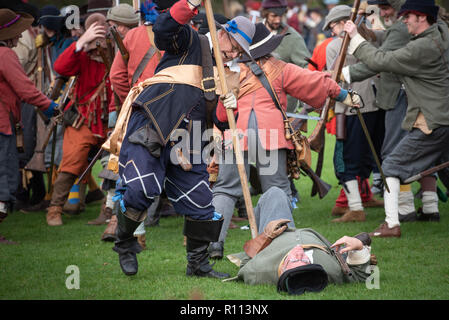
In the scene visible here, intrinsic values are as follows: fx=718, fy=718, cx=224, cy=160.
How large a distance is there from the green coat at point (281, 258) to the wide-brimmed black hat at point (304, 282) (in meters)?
0.10

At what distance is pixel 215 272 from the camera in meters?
5.51

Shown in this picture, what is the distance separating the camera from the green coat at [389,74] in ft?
24.1

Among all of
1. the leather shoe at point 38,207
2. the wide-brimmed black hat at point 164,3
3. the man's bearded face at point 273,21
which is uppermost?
the wide-brimmed black hat at point 164,3

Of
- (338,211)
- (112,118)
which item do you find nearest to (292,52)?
(338,211)

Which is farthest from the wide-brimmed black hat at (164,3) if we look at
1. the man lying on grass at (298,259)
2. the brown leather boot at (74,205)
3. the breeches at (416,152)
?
the brown leather boot at (74,205)

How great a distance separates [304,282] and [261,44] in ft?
7.41

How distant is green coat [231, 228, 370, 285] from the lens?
16.2ft

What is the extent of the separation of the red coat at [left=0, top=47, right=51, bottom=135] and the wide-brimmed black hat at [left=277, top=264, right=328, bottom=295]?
352cm

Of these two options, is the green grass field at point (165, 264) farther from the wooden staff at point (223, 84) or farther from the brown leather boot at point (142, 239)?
the wooden staff at point (223, 84)

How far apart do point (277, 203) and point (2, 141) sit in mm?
3029

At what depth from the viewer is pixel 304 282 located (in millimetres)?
4824

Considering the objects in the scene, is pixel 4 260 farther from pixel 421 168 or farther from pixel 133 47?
pixel 421 168

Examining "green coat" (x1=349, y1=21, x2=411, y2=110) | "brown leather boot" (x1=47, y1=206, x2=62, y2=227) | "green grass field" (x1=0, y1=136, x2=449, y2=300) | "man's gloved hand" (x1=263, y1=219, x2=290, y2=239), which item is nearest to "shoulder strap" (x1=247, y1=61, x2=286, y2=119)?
"man's gloved hand" (x1=263, y1=219, x2=290, y2=239)

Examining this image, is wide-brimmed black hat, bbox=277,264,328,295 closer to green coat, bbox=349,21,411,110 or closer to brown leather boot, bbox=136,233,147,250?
brown leather boot, bbox=136,233,147,250
